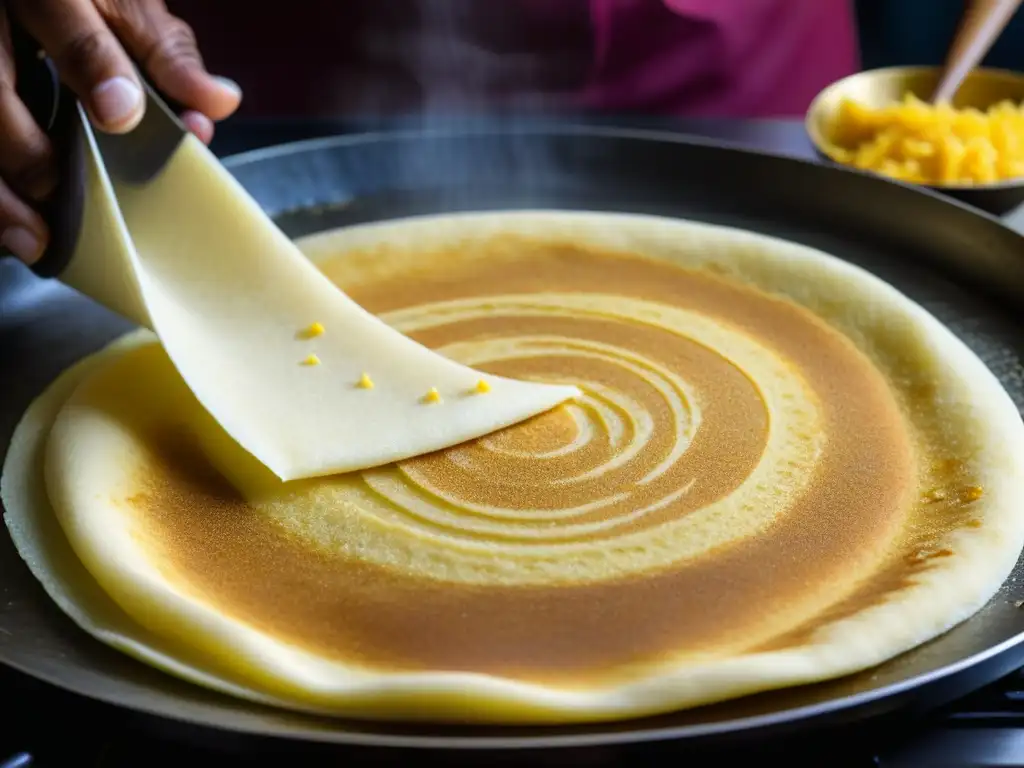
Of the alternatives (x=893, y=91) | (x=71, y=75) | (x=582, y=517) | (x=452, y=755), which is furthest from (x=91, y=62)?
(x=893, y=91)

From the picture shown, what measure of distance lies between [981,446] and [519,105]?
4.81ft

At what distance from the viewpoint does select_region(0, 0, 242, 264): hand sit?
4.92 feet

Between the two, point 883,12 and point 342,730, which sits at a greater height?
point 883,12

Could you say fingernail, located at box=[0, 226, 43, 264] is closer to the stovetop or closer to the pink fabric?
the stovetop

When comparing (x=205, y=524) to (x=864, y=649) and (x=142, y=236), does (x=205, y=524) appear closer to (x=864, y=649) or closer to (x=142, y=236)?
(x=142, y=236)

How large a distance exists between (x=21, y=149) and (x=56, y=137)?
0.16ft

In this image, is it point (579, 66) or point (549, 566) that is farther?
point (579, 66)

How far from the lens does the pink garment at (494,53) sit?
2.46 m

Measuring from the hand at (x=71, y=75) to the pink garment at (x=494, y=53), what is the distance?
76cm

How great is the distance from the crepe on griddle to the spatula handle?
17cm

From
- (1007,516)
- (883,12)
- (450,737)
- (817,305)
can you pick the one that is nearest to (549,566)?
(450,737)

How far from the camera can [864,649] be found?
3.59 feet

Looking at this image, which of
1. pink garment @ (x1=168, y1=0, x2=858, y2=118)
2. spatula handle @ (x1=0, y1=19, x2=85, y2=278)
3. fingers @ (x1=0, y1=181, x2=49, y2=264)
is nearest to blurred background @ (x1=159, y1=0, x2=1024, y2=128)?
pink garment @ (x1=168, y1=0, x2=858, y2=118)

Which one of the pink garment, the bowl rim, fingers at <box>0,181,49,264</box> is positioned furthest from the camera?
the pink garment
